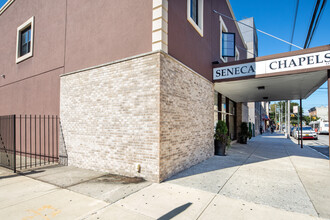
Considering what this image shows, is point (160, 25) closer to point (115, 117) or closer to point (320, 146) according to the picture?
point (115, 117)

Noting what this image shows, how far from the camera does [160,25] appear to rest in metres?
5.11

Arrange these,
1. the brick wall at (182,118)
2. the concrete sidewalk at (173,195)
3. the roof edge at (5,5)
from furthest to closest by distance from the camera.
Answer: the roof edge at (5,5), the brick wall at (182,118), the concrete sidewalk at (173,195)

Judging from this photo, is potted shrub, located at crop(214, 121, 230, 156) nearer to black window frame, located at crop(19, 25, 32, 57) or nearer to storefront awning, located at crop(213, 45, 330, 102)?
storefront awning, located at crop(213, 45, 330, 102)

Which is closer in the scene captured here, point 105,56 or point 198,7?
point 105,56

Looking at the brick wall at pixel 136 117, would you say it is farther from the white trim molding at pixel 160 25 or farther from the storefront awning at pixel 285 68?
the storefront awning at pixel 285 68

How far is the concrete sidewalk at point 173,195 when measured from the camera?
335 cm

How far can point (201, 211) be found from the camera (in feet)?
11.1

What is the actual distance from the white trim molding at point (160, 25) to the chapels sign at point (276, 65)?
13.4ft

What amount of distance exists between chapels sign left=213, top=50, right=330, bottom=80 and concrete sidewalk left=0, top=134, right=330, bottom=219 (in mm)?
3723

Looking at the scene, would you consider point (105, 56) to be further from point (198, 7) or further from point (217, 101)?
point (217, 101)

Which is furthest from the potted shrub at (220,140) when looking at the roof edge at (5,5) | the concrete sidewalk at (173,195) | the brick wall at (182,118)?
the roof edge at (5,5)

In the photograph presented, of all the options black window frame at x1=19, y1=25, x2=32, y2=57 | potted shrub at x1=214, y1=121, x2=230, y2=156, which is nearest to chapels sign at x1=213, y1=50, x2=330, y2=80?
potted shrub at x1=214, y1=121, x2=230, y2=156

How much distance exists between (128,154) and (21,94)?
8.39 meters

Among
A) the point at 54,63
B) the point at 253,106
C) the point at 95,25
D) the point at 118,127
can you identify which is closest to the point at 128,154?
the point at 118,127
